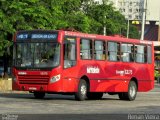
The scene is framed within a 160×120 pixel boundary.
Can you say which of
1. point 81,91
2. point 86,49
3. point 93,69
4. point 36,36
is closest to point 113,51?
point 93,69

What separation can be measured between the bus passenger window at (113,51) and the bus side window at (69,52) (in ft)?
9.63

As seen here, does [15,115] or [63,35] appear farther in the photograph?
[63,35]

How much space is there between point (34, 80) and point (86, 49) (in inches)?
110

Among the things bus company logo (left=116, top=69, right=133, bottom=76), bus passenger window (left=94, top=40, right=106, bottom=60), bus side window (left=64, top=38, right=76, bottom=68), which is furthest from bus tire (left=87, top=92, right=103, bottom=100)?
bus side window (left=64, top=38, right=76, bottom=68)

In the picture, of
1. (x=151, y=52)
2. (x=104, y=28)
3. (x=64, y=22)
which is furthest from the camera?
(x=104, y=28)

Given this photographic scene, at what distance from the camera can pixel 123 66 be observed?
1141 inches

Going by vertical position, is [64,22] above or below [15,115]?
above

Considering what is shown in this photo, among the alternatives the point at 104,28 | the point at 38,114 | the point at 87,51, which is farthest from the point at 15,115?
the point at 104,28

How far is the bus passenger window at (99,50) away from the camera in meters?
27.1

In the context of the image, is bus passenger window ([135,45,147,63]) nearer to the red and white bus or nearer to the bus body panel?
the bus body panel

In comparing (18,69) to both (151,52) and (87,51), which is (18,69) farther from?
(151,52)

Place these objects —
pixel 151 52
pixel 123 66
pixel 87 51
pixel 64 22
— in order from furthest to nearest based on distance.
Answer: pixel 64 22
pixel 151 52
pixel 123 66
pixel 87 51

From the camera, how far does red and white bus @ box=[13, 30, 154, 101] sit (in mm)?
24953

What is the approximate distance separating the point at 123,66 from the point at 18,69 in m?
5.70
